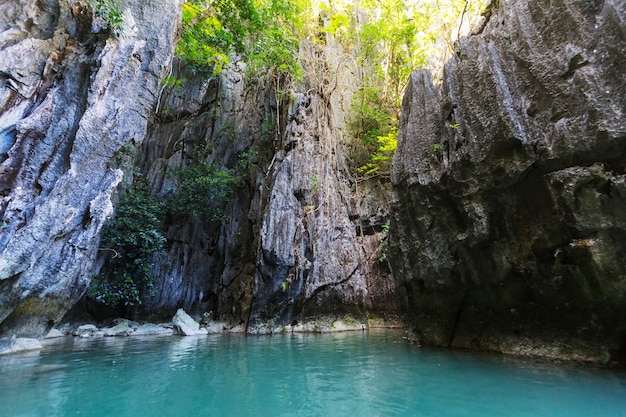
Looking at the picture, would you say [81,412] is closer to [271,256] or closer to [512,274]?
[512,274]

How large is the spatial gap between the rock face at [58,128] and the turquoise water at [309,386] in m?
1.55

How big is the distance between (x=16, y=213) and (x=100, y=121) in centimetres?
232

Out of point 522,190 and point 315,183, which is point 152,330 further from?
point 522,190

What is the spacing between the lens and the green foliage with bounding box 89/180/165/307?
12211 mm

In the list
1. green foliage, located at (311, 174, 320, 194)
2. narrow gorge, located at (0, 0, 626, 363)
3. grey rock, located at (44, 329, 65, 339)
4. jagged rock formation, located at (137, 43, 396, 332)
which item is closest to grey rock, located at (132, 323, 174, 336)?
jagged rock formation, located at (137, 43, 396, 332)

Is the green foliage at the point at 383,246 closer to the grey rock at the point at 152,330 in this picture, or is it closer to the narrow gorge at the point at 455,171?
the narrow gorge at the point at 455,171

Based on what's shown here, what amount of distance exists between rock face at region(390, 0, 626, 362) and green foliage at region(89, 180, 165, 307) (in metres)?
9.81

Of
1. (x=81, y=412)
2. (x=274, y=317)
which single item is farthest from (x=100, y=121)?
(x=274, y=317)

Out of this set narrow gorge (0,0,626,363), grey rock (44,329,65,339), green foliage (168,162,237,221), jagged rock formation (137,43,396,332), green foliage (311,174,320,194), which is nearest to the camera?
narrow gorge (0,0,626,363)

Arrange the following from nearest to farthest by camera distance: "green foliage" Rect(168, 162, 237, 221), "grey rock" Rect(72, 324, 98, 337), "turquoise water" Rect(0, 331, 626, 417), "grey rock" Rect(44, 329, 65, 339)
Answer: "turquoise water" Rect(0, 331, 626, 417) → "grey rock" Rect(44, 329, 65, 339) → "grey rock" Rect(72, 324, 98, 337) → "green foliage" Rect(168, 162, 237, 221)

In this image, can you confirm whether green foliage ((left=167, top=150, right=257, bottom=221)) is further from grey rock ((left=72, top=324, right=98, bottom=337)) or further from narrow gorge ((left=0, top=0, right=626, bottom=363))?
grey rock ((left=72, top=324, right=98, bottom=337))

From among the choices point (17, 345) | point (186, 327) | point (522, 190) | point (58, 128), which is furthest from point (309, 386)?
point (186, 327)

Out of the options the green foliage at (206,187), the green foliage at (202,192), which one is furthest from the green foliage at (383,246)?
the green foliage at (202,192)

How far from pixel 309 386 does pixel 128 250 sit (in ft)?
36.9
